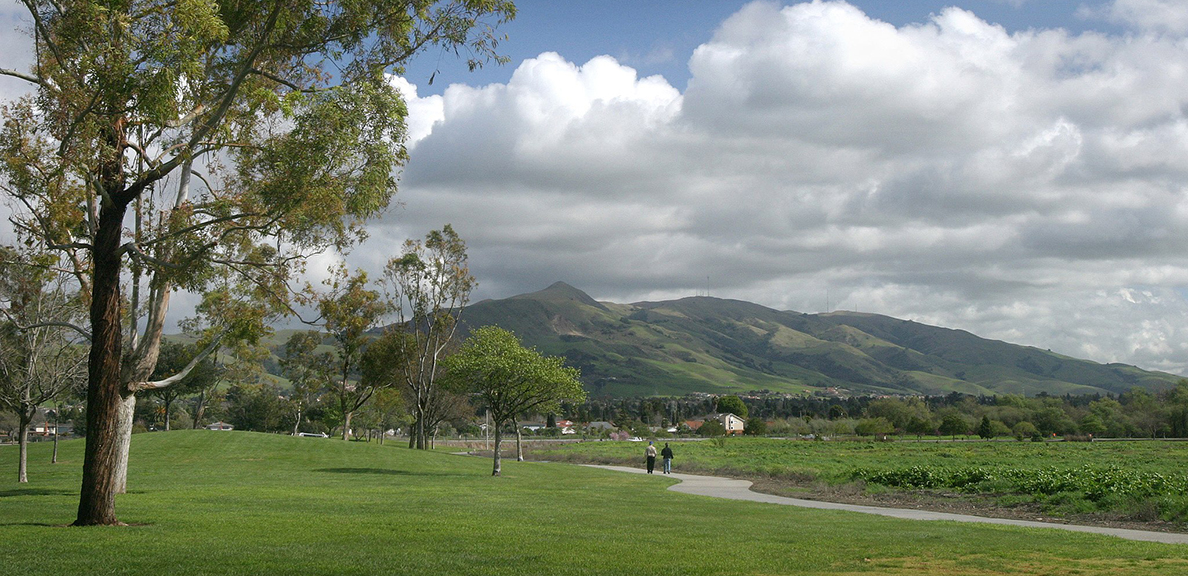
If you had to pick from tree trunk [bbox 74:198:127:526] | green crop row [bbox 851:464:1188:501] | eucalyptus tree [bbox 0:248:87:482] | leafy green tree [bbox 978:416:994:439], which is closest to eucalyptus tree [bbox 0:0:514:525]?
tree trunk [bbox 74:198:127:526]

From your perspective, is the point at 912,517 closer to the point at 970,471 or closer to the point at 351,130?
the point at 970,471

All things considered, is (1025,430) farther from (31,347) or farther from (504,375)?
(31,347)

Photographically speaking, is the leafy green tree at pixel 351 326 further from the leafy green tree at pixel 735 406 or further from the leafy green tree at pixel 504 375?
the leafy green tree at pixel 735 406

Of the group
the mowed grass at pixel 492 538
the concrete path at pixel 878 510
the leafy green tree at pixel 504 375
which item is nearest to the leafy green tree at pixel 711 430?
the concrete path at pixel 878 510

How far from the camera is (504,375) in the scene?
37.4 metres

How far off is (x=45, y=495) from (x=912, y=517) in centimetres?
2345

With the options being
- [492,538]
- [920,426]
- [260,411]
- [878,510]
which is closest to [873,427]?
[920,426]

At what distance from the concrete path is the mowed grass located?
1887mm

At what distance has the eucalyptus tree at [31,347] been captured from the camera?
2897 centimetres

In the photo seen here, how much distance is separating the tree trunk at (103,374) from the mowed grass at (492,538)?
0.79m

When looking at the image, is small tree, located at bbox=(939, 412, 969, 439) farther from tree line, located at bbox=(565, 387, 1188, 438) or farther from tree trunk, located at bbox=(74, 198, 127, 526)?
tree trunk, located at bbox=(74, 198, 127, 526)

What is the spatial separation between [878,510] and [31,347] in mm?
30308

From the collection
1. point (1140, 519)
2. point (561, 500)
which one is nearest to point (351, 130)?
point (561, 500)

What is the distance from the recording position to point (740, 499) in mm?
26953
